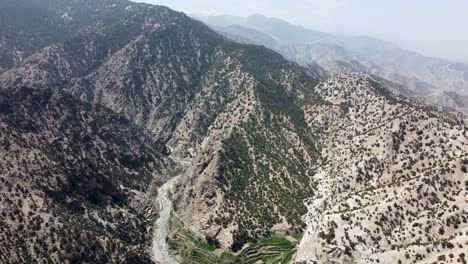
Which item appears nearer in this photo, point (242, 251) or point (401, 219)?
point (401, 219)

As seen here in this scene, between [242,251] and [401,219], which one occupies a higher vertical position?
[401,219]

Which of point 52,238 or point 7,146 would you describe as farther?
point 7,146

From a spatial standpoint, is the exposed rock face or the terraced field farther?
the terraced field

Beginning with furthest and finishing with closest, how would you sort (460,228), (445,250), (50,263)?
(50,263) → (460,228) → (445,250)

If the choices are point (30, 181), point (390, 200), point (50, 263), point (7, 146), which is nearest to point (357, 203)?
point (390, 200)

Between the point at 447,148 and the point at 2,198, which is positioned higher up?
the point at 447,148

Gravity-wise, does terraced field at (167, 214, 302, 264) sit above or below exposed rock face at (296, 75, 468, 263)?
below

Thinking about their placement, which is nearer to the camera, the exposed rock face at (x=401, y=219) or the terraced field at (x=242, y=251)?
the exposed rock face at (x=401, y=219)

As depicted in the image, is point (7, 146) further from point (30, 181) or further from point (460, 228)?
point (460, 228)
